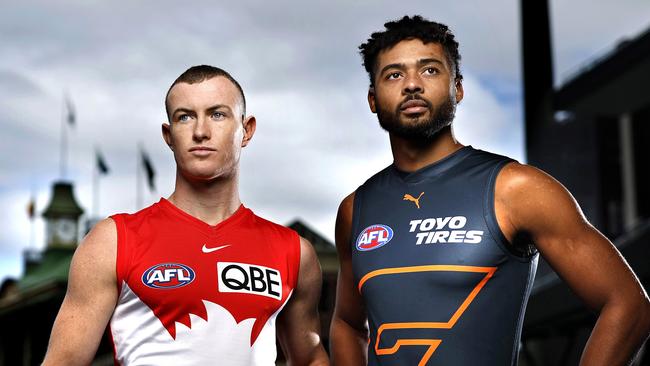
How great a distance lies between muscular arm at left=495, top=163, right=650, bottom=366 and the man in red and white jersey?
0.97 meters

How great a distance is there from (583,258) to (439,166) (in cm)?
71

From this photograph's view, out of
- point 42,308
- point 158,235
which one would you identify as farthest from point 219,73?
point 42,308

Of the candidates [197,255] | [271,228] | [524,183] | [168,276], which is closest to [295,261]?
[271,228]

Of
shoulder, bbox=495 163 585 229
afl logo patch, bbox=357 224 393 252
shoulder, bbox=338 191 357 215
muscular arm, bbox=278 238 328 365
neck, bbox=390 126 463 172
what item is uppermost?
neck, bbox=390 126 463 172

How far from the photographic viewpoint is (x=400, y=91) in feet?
12.9

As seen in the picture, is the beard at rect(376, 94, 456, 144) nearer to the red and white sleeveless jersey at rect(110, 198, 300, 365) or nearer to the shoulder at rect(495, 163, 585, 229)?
the shoulder at rect(495, 163, 585, 229)

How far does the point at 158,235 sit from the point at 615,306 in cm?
176

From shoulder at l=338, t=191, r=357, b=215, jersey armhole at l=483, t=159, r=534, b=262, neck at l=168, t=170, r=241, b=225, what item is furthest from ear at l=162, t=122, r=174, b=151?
jersey armhole at l=483, t=159, r=534, b=262

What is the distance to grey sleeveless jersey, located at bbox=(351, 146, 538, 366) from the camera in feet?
12.5

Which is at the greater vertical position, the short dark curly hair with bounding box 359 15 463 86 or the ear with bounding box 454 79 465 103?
the short dark curly hair with bounding box 359 15 463 86

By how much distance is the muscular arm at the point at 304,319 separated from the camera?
4309 mm

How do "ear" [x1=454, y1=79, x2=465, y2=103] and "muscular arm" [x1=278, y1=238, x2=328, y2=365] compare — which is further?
"muscular arm" [x1=278, y1=238, x2=328, y2=365]

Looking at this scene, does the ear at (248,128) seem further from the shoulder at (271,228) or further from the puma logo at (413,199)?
the puma logo at (413,199)

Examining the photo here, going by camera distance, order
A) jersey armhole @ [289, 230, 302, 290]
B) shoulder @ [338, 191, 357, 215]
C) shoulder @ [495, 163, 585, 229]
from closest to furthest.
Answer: shoulder @ [495, 163, 585, 229]
jersey armhole @ [289, 230, 302, 290]
shoulder @ [338, 191, 357, 215]
